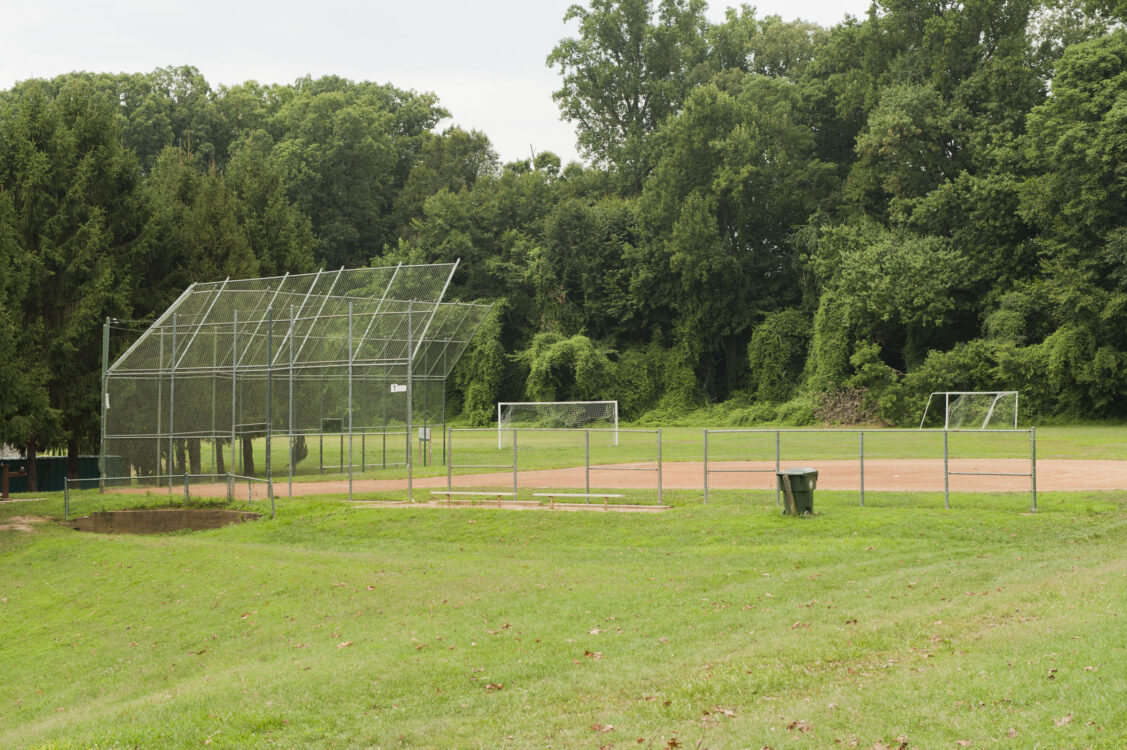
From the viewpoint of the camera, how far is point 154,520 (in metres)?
22.6

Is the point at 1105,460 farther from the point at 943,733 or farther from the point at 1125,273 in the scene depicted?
the point at 943,733

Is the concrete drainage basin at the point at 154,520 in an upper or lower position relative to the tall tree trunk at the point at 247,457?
lower

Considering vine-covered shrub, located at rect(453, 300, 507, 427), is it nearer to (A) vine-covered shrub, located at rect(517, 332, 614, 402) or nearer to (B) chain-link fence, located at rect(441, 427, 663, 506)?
(A) vine-covered shrub, located at rect(517, 332, 614, 402)

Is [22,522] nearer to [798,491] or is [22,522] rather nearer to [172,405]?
[172,405]

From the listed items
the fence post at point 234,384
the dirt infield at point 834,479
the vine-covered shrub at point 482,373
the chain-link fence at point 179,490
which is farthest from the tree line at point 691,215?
the dirt infield at point 834,479

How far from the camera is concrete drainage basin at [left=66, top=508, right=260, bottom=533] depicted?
22.4 metres

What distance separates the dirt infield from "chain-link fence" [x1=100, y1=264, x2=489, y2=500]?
1113 millimetres

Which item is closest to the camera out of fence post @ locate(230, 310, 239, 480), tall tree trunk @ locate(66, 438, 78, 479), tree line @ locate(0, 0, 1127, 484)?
fence post @ locate(230, 310, 239, 480)

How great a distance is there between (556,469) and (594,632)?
60.2 feet

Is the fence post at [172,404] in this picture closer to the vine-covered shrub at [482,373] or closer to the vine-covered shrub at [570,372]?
the vine-covered shrub at [570,372]

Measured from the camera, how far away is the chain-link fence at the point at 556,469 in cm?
2055

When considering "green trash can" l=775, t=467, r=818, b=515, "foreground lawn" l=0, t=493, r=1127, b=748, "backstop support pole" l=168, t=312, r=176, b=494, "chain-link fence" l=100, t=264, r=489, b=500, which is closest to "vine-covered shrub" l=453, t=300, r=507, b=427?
"chain-link fence" l=100, t=264, r=489, b=500

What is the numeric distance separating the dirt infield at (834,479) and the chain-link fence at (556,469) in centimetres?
8

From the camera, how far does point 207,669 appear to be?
421 inches
